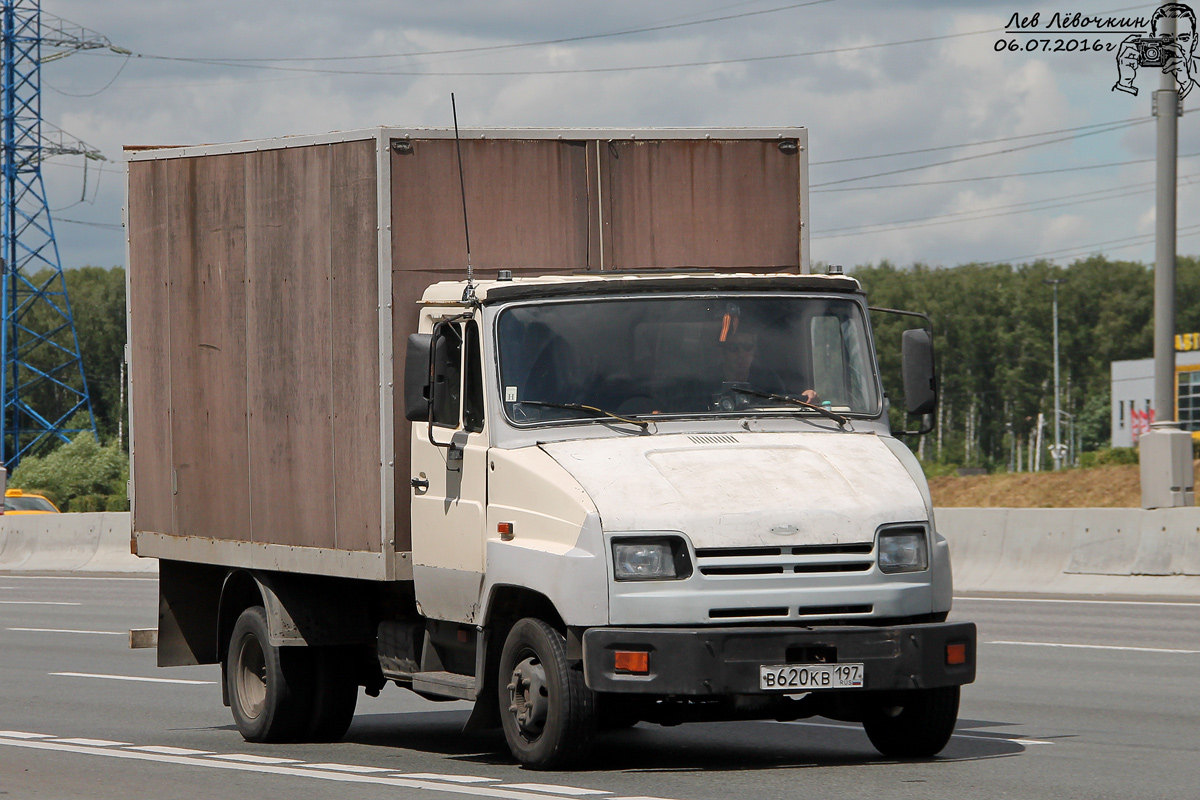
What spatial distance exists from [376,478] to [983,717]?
406 centimetres

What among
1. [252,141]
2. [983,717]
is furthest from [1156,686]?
[252,141]

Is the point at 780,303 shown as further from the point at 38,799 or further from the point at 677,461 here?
the point at 38,799

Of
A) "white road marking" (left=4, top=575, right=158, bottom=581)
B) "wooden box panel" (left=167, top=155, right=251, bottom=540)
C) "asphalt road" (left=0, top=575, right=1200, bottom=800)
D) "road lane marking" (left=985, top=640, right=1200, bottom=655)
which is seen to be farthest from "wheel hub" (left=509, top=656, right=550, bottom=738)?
"white road marking" (left=4, top=575, right=158, bottom=581)

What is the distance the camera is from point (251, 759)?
32.6ft

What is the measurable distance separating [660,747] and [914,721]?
163cm

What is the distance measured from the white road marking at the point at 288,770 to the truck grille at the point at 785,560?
1.23 metres

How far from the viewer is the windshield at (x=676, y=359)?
9016mm

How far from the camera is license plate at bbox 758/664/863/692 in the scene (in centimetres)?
809

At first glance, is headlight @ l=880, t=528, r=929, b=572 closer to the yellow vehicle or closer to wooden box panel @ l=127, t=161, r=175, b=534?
wooden box panel @ l=127, t=161, r=175, b=534

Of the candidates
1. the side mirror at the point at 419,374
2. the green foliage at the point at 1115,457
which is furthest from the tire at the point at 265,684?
the green foliage at the point at 1115,457

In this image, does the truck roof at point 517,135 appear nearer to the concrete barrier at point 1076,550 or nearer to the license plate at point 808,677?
the license plate at point 808,677

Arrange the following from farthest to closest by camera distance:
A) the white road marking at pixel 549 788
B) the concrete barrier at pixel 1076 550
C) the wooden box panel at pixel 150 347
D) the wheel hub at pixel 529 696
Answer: the concrete barrier at pixel 1076 550, the wooden box panel at pixel 150 347, the wheel hub at pixel 529 696, the white road marking at pixel 549 788

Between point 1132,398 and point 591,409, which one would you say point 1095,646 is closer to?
point 591,409

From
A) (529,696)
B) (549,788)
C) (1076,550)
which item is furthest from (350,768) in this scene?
(1076,550)
